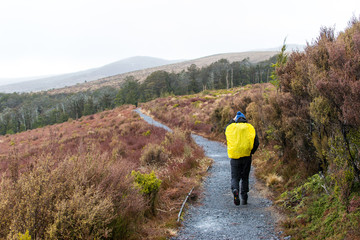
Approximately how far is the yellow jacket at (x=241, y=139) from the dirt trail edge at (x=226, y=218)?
119cm

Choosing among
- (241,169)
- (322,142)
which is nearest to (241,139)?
(241,169)

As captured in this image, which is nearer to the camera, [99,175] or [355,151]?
[355,151]

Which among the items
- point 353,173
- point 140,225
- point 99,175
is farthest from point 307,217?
point 99,175

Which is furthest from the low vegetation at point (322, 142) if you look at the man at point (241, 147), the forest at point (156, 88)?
the forest at point (156, 88)

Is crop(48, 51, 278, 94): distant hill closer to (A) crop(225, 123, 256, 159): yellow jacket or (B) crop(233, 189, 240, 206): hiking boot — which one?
(A) crop(225, 123, 256, 159): yellow jacket

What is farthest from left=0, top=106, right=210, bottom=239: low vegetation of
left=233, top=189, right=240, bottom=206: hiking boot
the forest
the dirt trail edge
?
the forest

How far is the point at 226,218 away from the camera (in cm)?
497

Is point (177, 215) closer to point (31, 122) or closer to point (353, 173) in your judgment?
point (353, 173)

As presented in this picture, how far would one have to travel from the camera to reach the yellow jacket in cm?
525

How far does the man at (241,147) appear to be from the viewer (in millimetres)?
5258

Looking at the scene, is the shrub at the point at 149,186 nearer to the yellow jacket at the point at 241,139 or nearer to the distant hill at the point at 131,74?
the yellow jacket at the point at 241,139

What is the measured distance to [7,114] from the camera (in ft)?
237

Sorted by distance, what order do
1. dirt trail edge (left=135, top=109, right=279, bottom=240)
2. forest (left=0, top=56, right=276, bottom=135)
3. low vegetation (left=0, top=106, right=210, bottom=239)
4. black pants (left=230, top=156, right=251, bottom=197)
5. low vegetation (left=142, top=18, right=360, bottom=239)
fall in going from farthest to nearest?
forest (left=0, top=56, right=276, bottom=135)
black pants (left=230, top=156, right=251, bottom=197)
dirt trail edge (left=135, top=109, right=279, bottom=240)
low vegetation (left=142, top=18, right=360, bottom=239)
low vegetation (left=0, top=106, right=210, bottom=239)

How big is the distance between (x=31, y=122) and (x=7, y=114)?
7.25 m
